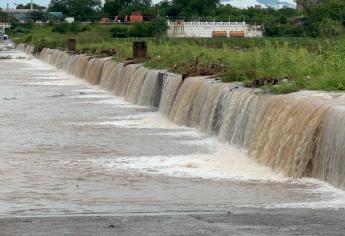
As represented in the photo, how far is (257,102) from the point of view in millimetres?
19625

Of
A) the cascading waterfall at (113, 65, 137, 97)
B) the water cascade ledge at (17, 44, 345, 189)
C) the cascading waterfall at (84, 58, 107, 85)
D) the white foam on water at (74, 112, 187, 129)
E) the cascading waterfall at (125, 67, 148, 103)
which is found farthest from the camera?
the cascading waterfall at (84, 58, 107, 85)

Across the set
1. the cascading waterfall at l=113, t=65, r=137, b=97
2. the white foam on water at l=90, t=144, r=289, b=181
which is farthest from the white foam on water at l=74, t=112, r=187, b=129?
the cascading waterfall at l=113, t=65, r=137, b=97

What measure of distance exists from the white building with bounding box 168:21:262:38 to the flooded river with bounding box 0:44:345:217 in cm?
11426

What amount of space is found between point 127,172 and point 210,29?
139868 millimetres

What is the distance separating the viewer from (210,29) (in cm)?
15625

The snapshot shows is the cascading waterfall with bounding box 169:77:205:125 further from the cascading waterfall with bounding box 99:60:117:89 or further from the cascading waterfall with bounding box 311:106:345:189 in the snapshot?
the cascading waterfall with bounding box 99:60:117:89

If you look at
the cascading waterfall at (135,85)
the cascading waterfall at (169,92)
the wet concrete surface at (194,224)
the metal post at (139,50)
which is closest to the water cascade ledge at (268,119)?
the cascading waterfall at (169,92)

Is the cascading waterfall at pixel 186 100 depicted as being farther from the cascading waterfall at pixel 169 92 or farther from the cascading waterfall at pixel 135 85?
the cascading waterfall at pixel 135 85

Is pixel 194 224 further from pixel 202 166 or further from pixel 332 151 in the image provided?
pixel 202 166

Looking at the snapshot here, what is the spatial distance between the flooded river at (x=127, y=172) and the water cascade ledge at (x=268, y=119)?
0.25 meters

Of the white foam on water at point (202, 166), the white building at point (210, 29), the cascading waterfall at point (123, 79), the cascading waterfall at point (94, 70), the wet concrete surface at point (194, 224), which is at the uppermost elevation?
the wet concrete surface at point (194, 224)

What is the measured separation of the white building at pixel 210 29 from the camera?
14325 cm

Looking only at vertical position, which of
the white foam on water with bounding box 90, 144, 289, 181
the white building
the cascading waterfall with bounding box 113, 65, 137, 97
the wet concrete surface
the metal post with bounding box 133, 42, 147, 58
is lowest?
the white building

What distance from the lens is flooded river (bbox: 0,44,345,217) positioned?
13.5 metres
